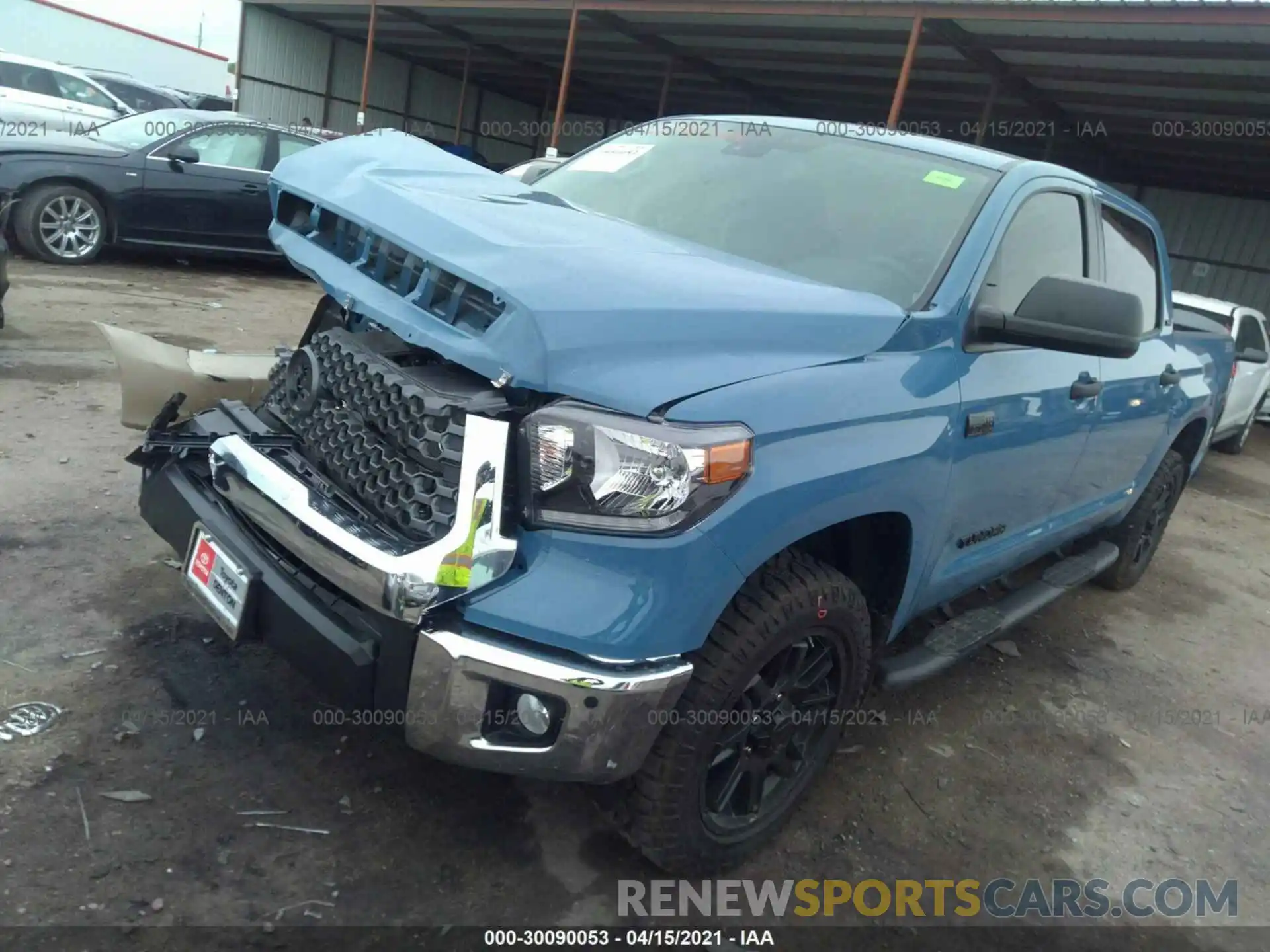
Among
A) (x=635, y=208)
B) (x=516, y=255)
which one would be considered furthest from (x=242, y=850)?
(x=635, y=208)

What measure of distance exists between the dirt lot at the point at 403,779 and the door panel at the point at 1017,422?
0.68 m

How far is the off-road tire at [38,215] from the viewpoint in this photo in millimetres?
7961

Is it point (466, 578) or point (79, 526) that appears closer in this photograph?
point (466, 578)

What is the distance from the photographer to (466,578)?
192 centimetres

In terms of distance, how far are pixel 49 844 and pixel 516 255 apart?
1693 millimetres

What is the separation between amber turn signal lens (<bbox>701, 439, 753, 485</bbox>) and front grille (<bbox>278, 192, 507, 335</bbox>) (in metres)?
0.53

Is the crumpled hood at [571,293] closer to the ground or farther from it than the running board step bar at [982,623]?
farther from it

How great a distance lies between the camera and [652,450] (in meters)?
1.93

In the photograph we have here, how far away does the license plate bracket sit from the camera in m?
2.19

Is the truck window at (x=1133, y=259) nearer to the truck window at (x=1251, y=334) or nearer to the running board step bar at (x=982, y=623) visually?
the running board step bar at (x=982, y=623)

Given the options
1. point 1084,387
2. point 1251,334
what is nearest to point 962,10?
point 1251,334

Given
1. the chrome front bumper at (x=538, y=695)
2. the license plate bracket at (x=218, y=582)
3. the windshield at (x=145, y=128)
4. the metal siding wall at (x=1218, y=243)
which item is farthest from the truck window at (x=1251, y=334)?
the metal siding wall at (x=1218, y=243)

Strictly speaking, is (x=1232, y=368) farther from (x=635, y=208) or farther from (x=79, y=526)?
(x=79, y=526)

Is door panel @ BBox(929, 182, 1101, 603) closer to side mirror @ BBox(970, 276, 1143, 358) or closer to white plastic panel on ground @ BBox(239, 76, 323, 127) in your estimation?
side mirror @ BBox(970, 276, 1143, 358)
